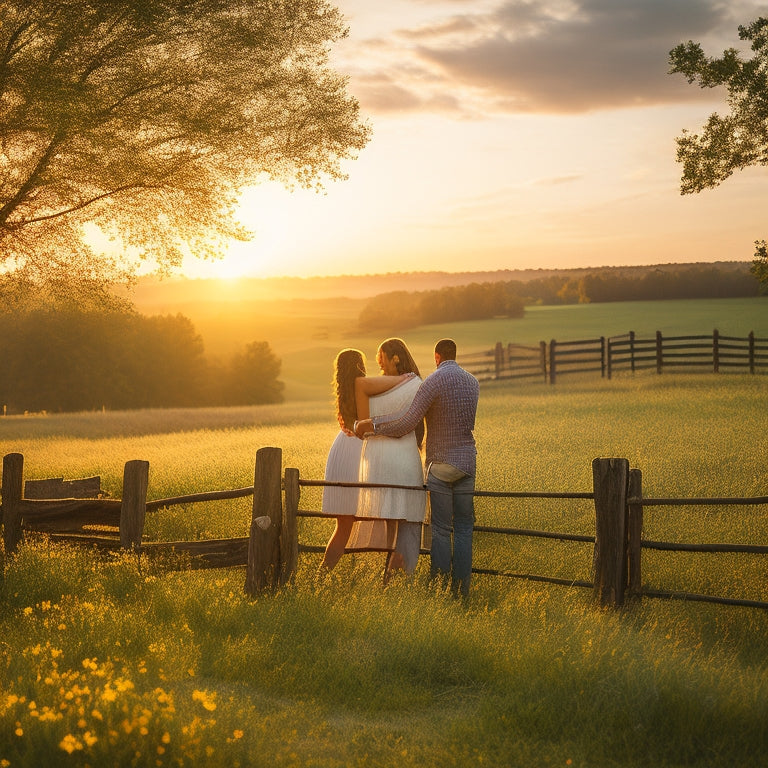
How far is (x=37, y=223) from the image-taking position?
15.8 metres

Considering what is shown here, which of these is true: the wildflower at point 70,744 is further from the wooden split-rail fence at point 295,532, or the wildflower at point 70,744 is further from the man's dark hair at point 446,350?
the man's dark hair at point 446,350

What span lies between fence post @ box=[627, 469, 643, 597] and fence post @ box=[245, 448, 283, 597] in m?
3.15

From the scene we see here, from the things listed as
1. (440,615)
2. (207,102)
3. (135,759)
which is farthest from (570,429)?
(135,759)

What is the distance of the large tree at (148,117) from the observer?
13664 mm

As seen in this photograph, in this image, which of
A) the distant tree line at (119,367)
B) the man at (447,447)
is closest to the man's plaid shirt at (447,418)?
the man at (447,447)

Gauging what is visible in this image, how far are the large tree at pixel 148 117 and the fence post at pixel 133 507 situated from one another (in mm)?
6899

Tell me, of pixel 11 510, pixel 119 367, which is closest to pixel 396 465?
pixel 11 510

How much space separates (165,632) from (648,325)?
235 feet

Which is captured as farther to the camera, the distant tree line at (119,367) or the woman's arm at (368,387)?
the distant tree line at (119,367)

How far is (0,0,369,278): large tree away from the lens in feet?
44.8

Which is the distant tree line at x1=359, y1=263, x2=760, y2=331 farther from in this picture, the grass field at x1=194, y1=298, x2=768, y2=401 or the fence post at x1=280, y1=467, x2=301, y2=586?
the fence post at x1=280, y1=467, x2=301, y2=586

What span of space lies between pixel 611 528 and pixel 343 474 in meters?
2.64

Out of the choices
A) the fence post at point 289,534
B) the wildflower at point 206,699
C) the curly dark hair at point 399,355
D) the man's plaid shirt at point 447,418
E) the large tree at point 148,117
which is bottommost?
the wildflower at point 206,699

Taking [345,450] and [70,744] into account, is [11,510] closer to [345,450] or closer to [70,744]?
[345,450]
